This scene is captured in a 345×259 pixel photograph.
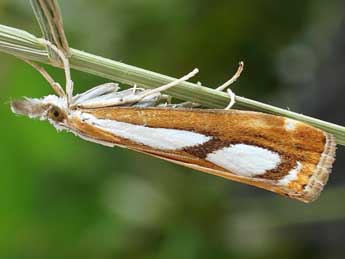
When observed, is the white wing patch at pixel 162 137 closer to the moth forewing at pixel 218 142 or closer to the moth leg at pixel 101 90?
the moth forewing at pixel 218 142

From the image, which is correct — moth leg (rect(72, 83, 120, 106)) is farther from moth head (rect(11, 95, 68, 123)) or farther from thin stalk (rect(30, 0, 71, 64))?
thin stalk (rect(30, 0, 71, 64))

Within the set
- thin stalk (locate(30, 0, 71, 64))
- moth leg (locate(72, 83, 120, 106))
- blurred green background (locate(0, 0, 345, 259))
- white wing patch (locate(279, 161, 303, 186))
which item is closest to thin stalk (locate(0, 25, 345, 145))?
thin stalk (locate(30, 0, 71, 64))

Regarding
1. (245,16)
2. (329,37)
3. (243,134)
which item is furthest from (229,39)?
(243,134)

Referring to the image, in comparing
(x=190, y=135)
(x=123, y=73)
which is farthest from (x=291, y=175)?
(x=123, y=73)

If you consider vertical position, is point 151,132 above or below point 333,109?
below

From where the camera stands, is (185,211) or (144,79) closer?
(144,79)

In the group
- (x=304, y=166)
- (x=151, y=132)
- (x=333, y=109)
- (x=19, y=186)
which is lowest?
(x=304, y=166)

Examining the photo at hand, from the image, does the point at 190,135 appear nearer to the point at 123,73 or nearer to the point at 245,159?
the point at 245,159

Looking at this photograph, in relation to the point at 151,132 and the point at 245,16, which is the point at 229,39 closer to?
the point at 245,16
